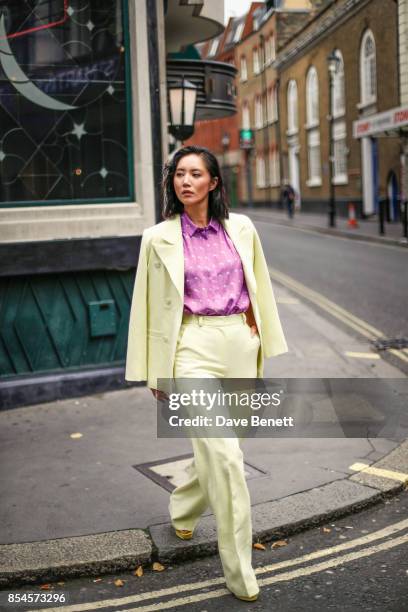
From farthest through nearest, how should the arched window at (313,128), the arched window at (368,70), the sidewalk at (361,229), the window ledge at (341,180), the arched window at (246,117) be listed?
the arched window at (246,117), the arched window at (313,128), the window ledge at (341,180), the arched window at (368,70), the sidewalk at (361,229)

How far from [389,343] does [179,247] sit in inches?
221

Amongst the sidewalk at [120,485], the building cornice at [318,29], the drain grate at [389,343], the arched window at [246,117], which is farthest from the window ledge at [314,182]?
the sidewalk at [120,485]

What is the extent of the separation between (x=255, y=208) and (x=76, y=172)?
4251cm

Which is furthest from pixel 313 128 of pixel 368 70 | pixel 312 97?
pixel 368 70

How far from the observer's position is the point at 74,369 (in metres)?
6.84

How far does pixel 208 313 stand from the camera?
3465mm

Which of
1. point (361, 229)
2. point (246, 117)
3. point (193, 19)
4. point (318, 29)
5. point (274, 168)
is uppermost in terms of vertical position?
point (318, 29)

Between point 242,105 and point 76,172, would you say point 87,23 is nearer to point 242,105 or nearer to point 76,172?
point 76,172

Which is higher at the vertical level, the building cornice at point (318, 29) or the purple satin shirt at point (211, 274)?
the building cornice at point (318, 29)

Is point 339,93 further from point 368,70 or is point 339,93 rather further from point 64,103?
point 64,103

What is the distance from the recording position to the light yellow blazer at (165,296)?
11.5ft

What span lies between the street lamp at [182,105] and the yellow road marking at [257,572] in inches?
317

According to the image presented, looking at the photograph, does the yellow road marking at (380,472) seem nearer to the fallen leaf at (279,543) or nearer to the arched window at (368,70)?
the fallen leaf at (279,543)

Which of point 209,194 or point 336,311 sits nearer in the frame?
point 209,194
